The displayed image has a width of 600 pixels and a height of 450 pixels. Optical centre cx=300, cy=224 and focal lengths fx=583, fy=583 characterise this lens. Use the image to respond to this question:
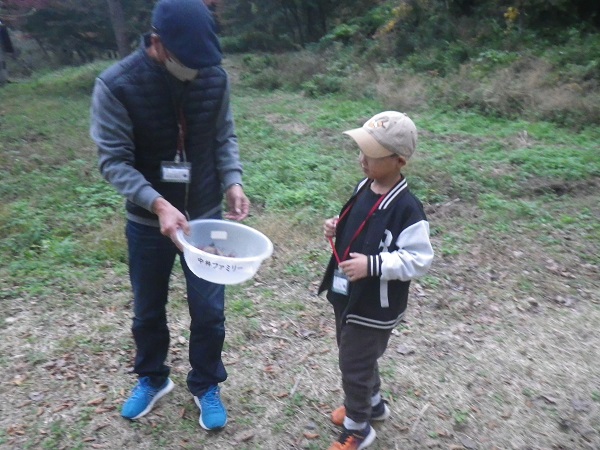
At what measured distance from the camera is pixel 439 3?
14891mm

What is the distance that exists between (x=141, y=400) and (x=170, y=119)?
4.81 feet

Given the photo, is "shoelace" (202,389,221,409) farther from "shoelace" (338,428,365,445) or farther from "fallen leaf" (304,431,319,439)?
"shoelace" (338,428,365,445)

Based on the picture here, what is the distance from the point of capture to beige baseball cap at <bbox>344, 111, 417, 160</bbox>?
2.27 metres

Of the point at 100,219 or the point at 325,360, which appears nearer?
the point at 325,360

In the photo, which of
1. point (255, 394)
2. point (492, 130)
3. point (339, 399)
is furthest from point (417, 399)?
point (492, 130)

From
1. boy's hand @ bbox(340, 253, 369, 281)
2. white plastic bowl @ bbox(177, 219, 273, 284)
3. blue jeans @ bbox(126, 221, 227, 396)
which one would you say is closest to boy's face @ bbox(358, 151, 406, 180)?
boy's hand @ bbox(340, 253, 369, 281)

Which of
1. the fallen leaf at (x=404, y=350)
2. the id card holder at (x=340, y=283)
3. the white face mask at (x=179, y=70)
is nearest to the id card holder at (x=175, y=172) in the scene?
the white face mask at (x=179, y=70)

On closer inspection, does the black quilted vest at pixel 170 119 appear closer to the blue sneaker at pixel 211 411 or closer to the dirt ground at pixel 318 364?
the blue sneaker at pixel 211 411

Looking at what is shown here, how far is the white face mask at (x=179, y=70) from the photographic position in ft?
7.47

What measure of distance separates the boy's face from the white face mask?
75cm

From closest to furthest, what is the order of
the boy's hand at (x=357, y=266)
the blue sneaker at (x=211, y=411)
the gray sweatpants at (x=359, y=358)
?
the boy's hand at (x=357, y=266)
the gray sweatpants at (x=359, y=358)
the blue sneaker at (x=211, y=411)

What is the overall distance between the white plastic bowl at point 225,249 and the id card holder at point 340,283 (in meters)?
0.32

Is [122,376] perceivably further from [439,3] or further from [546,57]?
[439,3]

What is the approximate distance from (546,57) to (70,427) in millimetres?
10598
